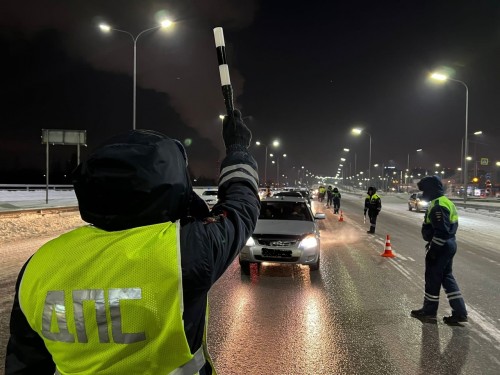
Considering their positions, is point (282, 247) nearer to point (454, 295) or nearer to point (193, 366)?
point (454, 295)

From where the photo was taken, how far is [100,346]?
1.30 metres

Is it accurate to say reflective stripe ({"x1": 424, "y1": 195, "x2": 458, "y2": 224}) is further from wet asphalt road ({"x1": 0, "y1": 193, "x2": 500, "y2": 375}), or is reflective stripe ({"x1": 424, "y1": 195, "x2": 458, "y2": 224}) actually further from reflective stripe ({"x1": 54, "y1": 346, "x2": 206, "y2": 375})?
reflective stripe ({"x1": 54, "y1": 346, "x2": 206, "y2": 375})

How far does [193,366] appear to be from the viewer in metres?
1.41

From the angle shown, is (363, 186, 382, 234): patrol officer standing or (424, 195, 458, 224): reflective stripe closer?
(424, 195, 458, 224): reflective stripe

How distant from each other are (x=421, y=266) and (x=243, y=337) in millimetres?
6386

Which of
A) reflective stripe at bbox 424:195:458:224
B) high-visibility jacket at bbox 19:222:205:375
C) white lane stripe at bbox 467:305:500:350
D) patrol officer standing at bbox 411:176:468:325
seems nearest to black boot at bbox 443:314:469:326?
patrol officer standing at bbox 411:176:468:325

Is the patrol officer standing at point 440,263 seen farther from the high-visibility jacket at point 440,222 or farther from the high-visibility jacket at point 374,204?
the high-visibility jacket at point 374,204

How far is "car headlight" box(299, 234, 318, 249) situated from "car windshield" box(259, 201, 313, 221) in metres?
1.48

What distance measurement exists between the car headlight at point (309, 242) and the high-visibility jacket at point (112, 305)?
24.4 ft

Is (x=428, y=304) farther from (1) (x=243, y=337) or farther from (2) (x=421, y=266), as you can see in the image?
(2) (x=421, y=266)

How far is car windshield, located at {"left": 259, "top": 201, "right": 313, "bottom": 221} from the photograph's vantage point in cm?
1040

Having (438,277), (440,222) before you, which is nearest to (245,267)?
(438,277)

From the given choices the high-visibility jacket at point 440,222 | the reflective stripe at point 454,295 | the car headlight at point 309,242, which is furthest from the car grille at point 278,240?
the reflective stripe at point 454,295

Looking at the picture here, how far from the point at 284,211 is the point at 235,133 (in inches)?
350
